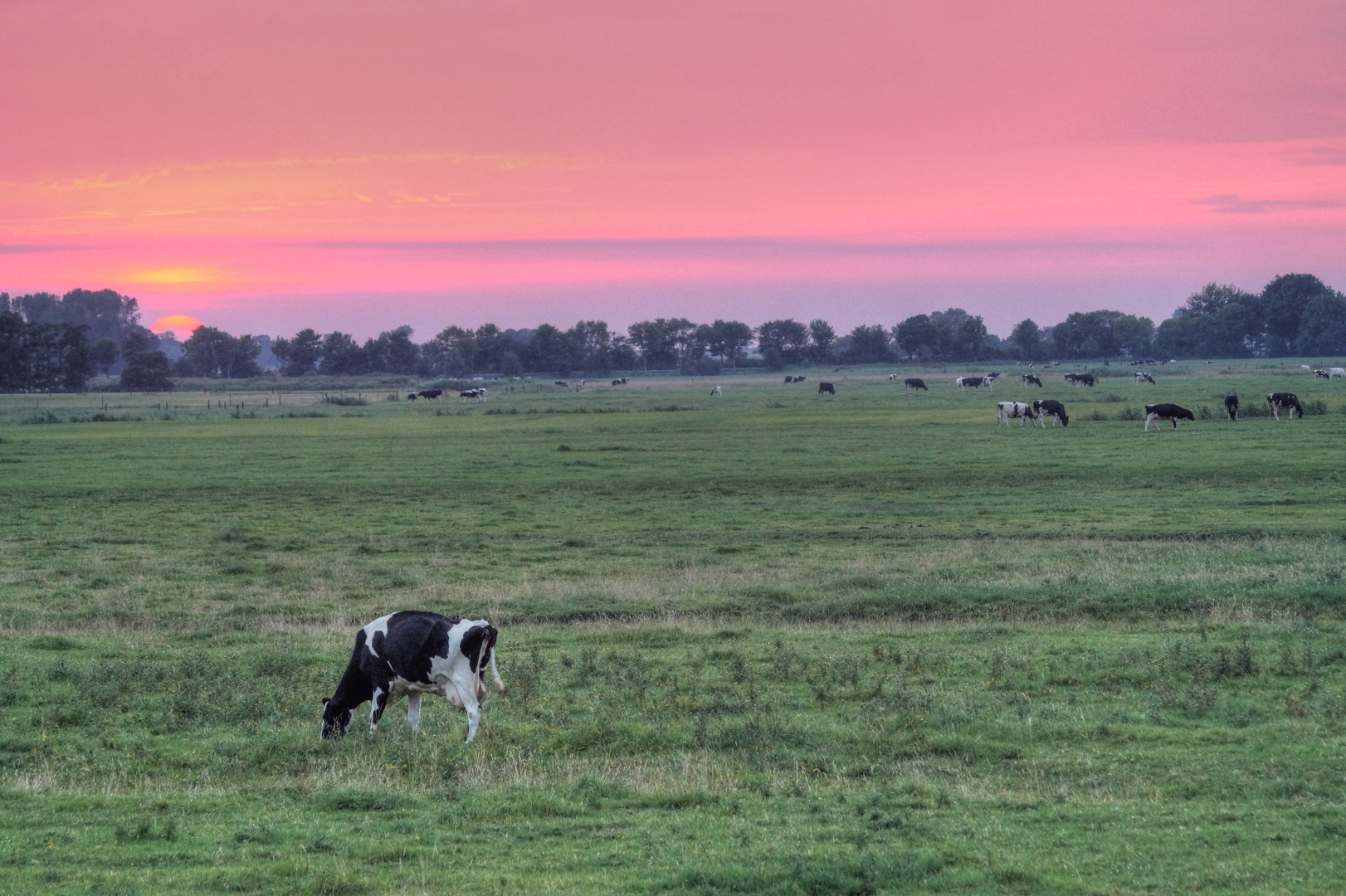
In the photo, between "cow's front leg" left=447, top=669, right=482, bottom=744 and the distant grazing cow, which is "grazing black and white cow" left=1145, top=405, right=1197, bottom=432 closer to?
the distant grazing cow

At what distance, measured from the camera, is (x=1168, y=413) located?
63875mm

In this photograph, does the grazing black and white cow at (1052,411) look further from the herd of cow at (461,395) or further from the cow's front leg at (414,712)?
the herd of cow at (461,395)

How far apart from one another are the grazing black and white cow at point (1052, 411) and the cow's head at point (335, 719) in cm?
5781

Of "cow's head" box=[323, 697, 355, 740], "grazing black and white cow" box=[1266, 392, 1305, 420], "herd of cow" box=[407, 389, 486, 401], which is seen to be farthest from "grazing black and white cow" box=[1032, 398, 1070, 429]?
"herd of cow" box=[407, 389, 486, 401]

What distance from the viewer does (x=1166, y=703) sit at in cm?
1455

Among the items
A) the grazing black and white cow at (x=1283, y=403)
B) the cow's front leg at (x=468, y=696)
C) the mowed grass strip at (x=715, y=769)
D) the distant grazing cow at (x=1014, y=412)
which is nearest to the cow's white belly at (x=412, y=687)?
the cow's front leg at (x=468, y=696)

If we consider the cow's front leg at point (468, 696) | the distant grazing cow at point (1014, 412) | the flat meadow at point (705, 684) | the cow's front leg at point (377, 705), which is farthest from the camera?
the distant grazing cow at point (1014, 412)

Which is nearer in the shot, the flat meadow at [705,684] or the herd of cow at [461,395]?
the flat meadow at [705,684]

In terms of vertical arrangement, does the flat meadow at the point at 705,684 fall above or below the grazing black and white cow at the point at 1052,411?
below

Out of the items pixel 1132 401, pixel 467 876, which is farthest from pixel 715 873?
pixel 1132 401

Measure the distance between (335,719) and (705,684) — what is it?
491cm

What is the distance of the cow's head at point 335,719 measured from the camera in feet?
45.0

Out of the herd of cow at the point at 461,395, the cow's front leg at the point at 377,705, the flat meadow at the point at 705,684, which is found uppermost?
the herd of cow at the point at 461,395

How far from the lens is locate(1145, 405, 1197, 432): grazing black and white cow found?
62344 millimetres
